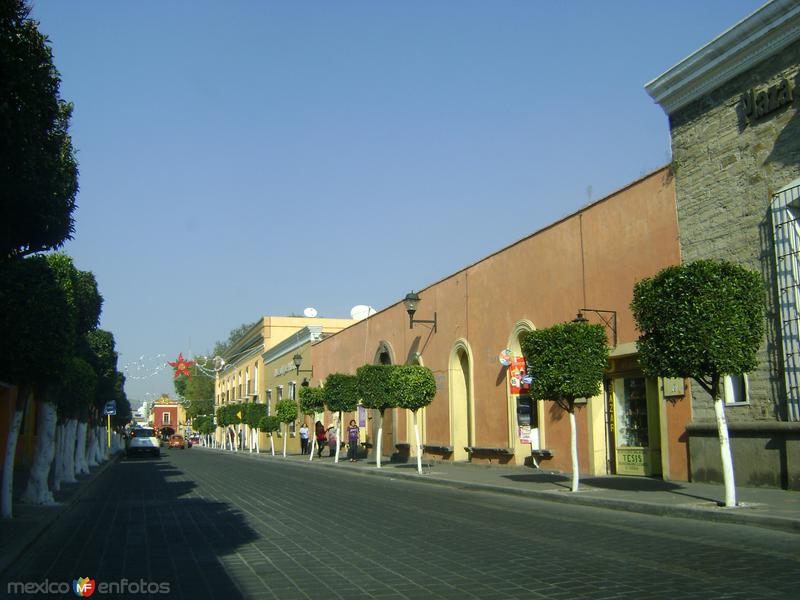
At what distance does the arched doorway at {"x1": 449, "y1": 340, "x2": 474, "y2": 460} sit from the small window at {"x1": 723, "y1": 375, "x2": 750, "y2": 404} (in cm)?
1143

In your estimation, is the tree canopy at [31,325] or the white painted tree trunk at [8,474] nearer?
the white painted tree trunk at [8,474]

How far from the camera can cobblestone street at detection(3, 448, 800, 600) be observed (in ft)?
22.0

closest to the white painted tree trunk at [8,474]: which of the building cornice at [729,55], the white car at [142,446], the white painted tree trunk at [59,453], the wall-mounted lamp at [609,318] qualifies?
the white painted tree trunk at [59,453]

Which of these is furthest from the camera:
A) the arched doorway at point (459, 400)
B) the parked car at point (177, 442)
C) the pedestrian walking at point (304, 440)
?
the parked car at point (177, 442)

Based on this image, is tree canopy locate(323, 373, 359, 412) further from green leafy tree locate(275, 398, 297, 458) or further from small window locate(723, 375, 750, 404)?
small window locate(723, 375, 750, 404)

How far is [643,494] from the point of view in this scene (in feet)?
43.9

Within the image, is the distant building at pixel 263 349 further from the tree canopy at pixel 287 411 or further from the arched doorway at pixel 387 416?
the arched doorway at pixel 387 416

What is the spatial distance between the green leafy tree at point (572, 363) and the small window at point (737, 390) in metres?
2.33

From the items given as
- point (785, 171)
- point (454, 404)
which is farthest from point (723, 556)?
point (454, 404)

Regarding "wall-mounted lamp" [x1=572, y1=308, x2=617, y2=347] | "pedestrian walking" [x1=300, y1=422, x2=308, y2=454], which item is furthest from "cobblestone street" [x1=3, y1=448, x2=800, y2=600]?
"pedestrian walking" [x1=300, y1=422, x2=308, y2=454]

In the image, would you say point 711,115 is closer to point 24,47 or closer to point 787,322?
point 787,322

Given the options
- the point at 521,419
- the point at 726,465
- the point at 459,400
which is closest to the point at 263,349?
the point at 459,400

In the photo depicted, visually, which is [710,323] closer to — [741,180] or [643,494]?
[643,494]

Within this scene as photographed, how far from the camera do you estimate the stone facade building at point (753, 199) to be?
13.3 metres
